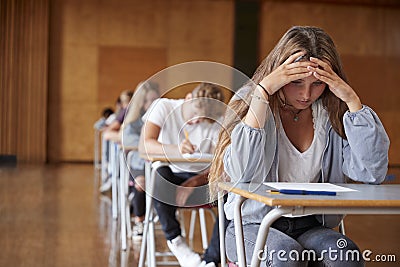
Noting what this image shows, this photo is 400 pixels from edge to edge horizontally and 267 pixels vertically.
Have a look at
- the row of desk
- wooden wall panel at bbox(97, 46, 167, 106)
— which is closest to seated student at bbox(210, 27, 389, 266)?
the row of desk

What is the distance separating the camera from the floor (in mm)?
3656

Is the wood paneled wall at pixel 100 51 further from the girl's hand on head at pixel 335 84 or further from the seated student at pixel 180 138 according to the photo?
the girl's hand on head at pixel 335 84

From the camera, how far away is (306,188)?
1.67 m

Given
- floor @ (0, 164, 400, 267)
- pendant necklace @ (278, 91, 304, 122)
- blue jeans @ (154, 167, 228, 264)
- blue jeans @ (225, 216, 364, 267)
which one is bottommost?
floor @ (0, 164, 400, 267)

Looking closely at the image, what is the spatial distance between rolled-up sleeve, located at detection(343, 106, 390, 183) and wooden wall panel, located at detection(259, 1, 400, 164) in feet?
34.8

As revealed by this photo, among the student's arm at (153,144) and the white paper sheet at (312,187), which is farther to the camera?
the student's arm at (153,144)

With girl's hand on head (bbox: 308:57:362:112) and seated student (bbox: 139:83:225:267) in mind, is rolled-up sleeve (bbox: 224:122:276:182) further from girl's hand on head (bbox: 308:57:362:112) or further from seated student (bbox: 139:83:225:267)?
seated student (bbox: 139:83:225:267)

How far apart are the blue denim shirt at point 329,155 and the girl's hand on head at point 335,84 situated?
1.2 inches

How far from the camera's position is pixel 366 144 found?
6.27 ft

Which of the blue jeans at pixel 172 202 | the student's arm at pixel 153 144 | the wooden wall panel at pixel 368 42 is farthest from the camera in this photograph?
the wooden wall panel at pixel 368 42

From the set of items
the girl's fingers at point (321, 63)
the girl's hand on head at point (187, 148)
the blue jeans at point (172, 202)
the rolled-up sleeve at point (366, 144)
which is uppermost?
the girl's fingers at point (321, 63)

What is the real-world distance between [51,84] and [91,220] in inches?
281

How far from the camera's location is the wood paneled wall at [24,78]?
455 inches

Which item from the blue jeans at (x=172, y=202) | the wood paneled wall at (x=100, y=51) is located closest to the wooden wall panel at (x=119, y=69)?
the wood paneled wall at (x=100, y=51)
